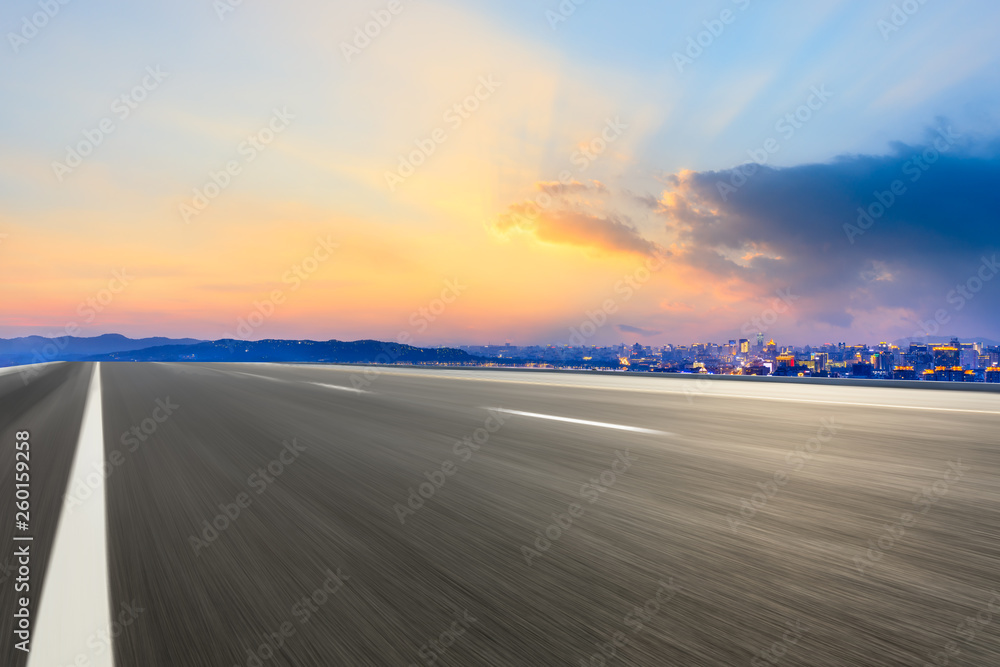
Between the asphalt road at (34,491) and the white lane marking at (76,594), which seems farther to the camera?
the asphalt road at (34,491)

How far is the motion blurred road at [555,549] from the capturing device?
6.85ft

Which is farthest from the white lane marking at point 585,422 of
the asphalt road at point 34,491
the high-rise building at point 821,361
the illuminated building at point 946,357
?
the illuminated building at point 946,357

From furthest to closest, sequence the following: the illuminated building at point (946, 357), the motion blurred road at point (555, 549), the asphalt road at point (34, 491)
Result: the illuminated building at point (946, 357)
the asphalt road at point (34, 491)
the motion blurred road at point (555, 549)

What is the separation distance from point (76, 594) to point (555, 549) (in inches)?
88.8

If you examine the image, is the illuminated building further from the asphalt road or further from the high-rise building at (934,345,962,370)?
the asphalt road

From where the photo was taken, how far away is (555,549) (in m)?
3.09

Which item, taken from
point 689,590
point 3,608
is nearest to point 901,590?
point 689,590

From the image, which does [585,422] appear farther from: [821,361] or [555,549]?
[821,361]

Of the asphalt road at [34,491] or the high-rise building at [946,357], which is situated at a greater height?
the high-rise building at [946,357]

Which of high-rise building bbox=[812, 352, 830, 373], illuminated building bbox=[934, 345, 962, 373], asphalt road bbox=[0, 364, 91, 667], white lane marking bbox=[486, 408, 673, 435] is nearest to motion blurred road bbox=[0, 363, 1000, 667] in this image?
asphalt road bbox=[0, 364, 91, 667]

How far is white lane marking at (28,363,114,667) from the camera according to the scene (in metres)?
2.10

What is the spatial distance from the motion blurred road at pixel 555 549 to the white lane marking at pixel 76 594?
68 millimetres

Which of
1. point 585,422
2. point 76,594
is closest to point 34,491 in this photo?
point 76,594

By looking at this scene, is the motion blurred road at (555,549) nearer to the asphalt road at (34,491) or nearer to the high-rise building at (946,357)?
the asphalt road at (34,491)
